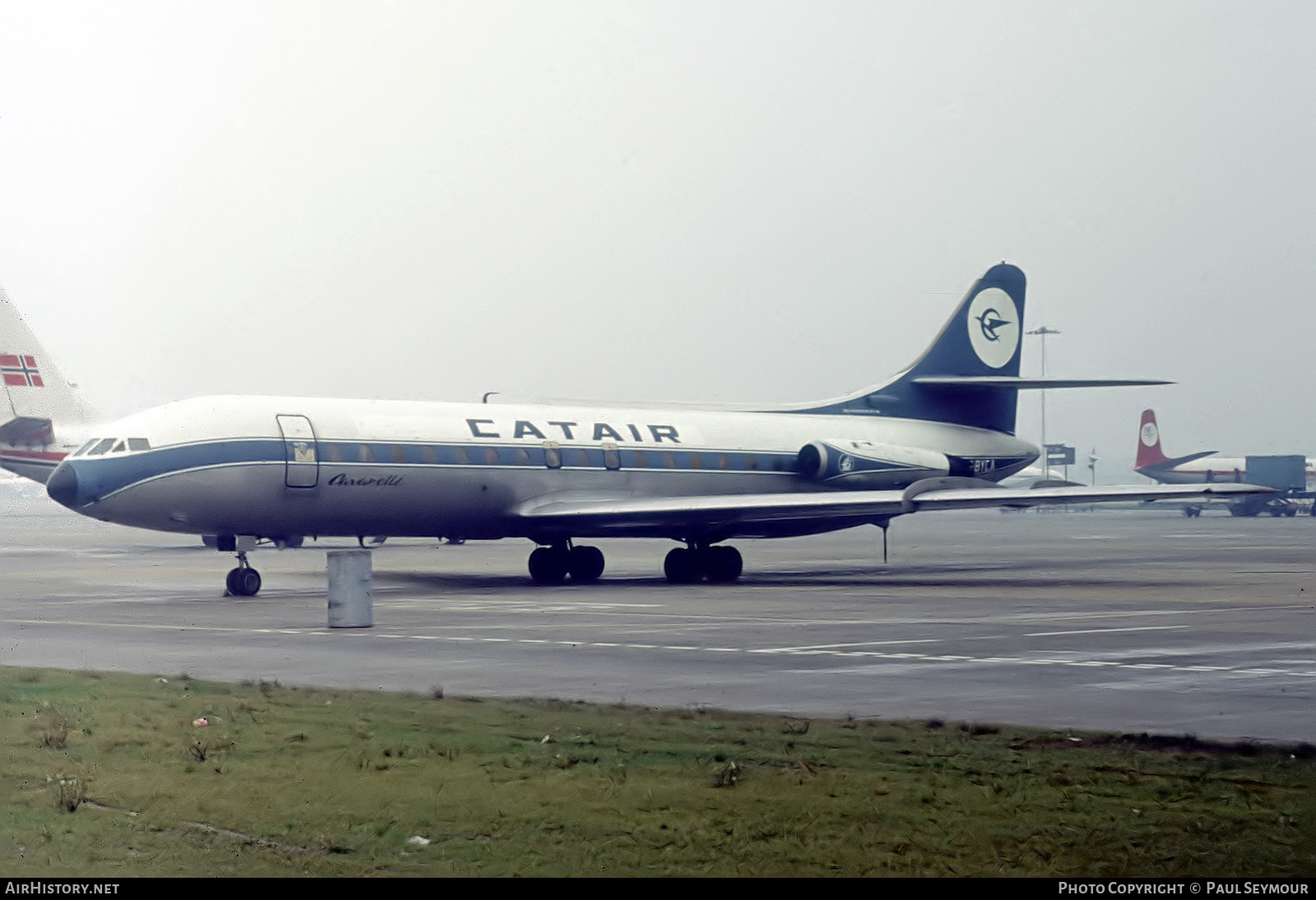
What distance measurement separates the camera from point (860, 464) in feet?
121

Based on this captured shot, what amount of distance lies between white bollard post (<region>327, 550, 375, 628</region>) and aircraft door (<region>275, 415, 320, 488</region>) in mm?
8326

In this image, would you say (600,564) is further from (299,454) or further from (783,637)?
(783,637)

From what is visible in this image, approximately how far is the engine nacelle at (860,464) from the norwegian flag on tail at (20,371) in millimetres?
29322

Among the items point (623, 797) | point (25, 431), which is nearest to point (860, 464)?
point (25, 431)

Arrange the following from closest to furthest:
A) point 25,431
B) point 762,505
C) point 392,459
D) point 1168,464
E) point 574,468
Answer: point 392,459 < point 762,505 < point 574,468 < point 25,431 < point 1168,464

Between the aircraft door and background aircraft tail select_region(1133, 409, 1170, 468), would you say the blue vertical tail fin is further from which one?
background aircraft tail select_region(1133, 409, 1170, 468)

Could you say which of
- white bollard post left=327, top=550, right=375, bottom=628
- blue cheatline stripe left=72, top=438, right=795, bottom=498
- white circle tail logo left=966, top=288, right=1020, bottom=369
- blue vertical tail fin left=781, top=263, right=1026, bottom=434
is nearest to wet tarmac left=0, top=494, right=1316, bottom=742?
white bollard post left=327, top=550, right=375, bottom=628

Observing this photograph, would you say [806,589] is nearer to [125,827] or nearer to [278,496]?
[278,496]

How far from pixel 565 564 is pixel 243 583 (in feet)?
25.2

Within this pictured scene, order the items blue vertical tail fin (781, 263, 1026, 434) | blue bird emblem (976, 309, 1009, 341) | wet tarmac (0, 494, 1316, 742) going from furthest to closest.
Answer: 1. blue bird emblem (976, 309, 1009, 341)
2. blue vertical tail fin (781, 263, 1026, 434)
3. wet tarmac (0, 494, 1316, 742)

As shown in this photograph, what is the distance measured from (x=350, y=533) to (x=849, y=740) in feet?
69.0

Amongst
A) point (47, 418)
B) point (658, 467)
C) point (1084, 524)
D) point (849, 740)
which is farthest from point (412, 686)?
point (1084, 524)

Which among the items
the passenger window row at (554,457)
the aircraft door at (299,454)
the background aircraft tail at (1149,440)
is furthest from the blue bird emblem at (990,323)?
the background aircraft tail at (1149,440)

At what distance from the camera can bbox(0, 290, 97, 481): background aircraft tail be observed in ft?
163
